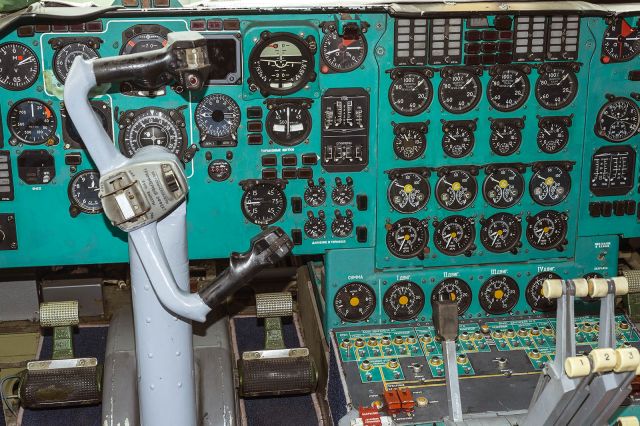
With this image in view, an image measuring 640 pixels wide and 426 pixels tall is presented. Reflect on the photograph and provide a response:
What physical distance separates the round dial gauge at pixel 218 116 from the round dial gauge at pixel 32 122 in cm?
96

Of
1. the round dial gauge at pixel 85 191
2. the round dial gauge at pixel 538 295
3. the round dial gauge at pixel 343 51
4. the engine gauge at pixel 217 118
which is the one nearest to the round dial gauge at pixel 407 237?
the round dial gauge at pixel 538 295

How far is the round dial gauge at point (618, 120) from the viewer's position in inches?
237

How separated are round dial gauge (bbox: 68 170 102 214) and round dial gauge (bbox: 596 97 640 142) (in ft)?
11.6

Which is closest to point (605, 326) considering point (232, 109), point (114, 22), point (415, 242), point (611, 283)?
point (611, 283)

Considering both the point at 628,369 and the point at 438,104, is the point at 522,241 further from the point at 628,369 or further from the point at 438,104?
the point at 628,369

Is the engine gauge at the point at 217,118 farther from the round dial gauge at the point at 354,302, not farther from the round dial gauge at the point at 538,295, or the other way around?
the round dial gauge at the point at 538,295

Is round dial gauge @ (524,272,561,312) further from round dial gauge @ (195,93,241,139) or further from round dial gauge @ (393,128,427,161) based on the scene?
round dial gauge @ (195,93,241,139)

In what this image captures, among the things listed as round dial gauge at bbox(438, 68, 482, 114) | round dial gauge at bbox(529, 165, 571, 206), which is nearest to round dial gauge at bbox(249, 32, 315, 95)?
round dial gauge at bbox(438, 68, 482, 114)

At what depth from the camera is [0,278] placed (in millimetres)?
6914

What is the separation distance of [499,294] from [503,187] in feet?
2.70

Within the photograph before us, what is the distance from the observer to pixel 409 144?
591 cm

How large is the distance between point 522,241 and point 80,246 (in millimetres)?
3152

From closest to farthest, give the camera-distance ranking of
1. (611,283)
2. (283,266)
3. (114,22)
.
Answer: (611,283) → (114,22) → (283,266)

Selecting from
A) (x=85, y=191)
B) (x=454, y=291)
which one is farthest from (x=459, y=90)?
(x=85, y=191)
